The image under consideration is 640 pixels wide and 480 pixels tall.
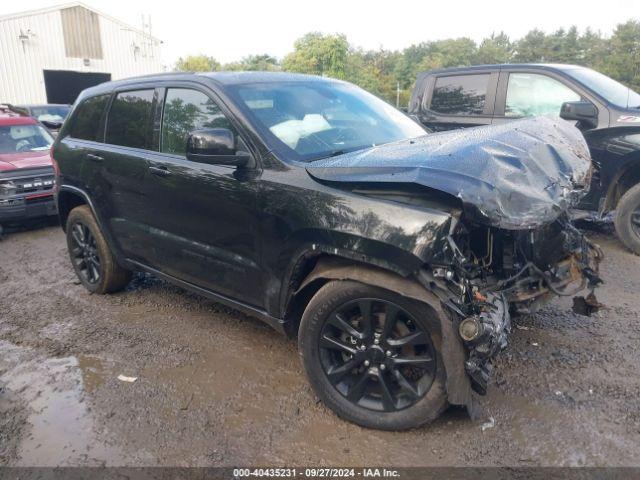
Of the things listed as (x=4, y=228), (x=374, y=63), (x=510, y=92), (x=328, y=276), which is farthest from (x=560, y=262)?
(x=374, y=63)

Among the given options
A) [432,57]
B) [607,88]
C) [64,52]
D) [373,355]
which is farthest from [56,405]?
[432,57]

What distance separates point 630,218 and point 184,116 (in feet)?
15.0

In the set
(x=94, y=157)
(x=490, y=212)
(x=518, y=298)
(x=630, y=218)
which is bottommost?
(x=630, y=218)

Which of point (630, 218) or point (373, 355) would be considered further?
point (630, 218)

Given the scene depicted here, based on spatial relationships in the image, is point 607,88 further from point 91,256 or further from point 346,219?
point 91,256

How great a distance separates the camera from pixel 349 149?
132 inches

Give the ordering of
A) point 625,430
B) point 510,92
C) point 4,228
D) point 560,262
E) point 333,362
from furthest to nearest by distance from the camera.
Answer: point 4,228 → point 510,92 → point 560,262 → point 333,362 → point 625,430

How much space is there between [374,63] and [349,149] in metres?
49.7

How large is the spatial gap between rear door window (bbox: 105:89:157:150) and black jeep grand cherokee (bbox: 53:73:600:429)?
0.06 ft

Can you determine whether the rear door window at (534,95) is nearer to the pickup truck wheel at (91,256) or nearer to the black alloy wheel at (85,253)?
the pickup truck wheel at (91,256)

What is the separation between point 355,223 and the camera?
2.62 m

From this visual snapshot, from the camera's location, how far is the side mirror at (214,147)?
9.86 feet

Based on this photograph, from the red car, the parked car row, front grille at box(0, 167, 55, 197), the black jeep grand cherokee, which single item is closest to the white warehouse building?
the red car

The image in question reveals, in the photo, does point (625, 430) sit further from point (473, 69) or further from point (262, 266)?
point (473, 69)
